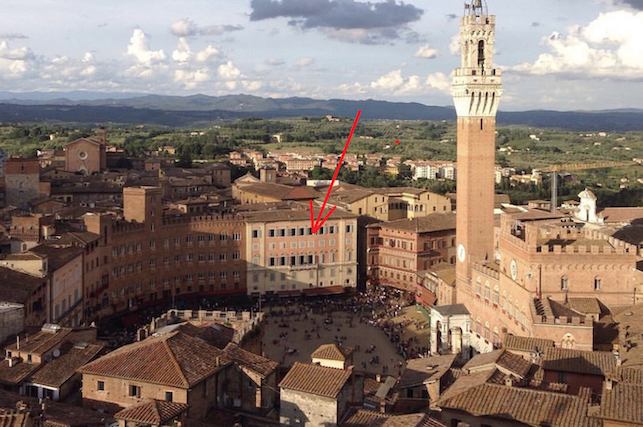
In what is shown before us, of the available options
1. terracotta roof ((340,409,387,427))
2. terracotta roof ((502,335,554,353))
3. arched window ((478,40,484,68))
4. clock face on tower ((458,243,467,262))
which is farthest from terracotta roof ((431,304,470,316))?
terracotta roof ((340,409,387,427))

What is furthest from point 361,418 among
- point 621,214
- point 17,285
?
point 621,214

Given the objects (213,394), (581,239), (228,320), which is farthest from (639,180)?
(213,394)

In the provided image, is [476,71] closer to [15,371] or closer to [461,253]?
[461,253]

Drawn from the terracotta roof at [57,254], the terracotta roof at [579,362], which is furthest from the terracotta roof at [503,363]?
the terracotta roof at [57,254]

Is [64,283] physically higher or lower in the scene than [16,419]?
lower

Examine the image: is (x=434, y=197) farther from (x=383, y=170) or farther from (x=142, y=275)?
(x=383, y=170)
